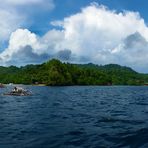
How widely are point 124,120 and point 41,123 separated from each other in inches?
Result: 510

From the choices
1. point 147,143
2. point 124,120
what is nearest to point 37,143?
point 147,143

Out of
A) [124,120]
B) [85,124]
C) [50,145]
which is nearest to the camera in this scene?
[50,145]

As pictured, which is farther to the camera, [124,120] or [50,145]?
[124,120]

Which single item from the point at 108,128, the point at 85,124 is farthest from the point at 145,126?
the point at 85,124

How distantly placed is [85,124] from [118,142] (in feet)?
40.9

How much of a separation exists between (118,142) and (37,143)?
858 centimetres

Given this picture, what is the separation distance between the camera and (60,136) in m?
39.4

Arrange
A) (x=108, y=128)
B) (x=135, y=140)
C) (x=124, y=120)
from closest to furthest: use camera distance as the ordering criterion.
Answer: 1. (x=135, y=140)
2. (x=108, y=128)
3. (x=124, y=120)

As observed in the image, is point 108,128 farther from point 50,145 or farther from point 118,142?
point 50,145

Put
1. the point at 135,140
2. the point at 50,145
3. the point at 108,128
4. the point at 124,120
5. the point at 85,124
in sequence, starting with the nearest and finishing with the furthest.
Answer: the point at 50,145 < the point at 135,140 < the point at 108,128 < the point at 85,124 < the point at 124,120

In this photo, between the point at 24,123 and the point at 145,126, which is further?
the point at 24,123

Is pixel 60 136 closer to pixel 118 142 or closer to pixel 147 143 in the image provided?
pixel 118 142

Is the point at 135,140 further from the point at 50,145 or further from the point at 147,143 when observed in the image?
the point at 50,145

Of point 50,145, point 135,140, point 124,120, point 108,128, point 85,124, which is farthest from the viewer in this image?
point 124,120
